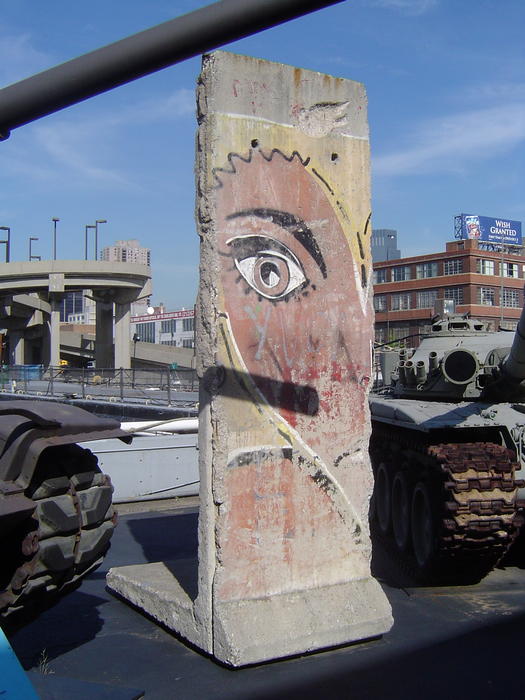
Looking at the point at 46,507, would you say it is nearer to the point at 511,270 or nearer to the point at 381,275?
the point at 511,270

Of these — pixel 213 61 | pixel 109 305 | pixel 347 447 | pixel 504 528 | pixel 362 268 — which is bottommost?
pixel 504 528

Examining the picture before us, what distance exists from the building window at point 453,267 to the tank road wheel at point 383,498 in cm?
5262

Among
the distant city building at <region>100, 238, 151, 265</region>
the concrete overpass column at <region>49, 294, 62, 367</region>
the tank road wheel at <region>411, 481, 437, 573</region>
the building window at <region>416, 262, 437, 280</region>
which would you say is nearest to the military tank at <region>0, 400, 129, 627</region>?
the tank road wheel at <region>411, 481, 437, 573</region>

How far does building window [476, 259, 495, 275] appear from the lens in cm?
5949

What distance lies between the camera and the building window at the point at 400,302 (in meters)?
63.3

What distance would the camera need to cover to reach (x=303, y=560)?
5.30 m

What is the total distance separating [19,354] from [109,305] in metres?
12.8

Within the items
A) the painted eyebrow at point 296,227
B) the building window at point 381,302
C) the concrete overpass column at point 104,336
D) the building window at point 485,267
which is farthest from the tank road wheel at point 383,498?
the building window at point 381,302

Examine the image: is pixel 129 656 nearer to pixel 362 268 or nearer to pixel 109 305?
pixel 362 268

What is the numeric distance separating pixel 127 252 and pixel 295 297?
167 m

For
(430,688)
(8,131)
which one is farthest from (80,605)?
(8,131)

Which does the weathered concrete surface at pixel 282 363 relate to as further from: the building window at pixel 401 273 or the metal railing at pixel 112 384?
the building window at pixel 401 273

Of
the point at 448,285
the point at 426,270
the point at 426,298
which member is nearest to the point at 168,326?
the point at 426,270

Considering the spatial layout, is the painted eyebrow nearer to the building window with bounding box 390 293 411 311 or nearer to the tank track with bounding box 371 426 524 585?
the tank track with bounding box 371 426 524 585
